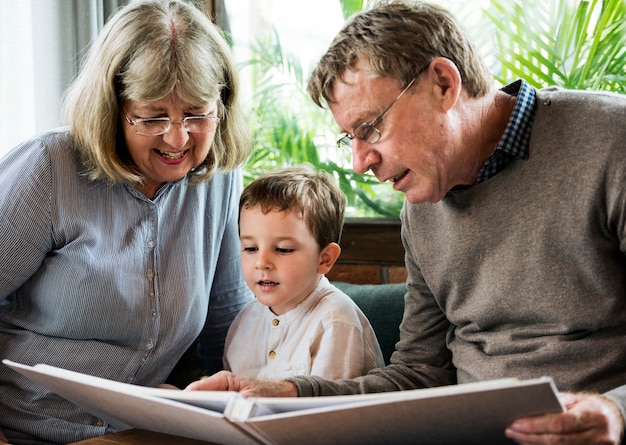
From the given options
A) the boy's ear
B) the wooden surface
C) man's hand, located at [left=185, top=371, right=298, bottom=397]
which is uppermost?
the boy's ear

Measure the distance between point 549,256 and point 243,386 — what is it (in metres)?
0.60

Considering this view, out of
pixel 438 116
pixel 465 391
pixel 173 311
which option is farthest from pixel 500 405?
pixel 173 311

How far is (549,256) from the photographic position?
148 cm

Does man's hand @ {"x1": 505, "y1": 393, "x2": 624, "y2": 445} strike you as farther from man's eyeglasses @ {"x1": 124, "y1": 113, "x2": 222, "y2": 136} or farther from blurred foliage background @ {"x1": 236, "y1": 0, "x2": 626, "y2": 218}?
blurred foliage background @ {"x1": 236, "y1": 0, "x2": 626, "y2": 218}

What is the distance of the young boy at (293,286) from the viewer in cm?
184

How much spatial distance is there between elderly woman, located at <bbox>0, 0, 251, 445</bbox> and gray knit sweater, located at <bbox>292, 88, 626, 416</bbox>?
51 cm

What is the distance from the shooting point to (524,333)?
1.54 m

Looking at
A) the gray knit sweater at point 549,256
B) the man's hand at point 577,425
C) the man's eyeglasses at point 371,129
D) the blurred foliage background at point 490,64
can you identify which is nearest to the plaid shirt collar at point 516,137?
the gray knit sweater at point 549,256

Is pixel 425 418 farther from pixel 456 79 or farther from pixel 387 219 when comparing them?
pixel 387 219

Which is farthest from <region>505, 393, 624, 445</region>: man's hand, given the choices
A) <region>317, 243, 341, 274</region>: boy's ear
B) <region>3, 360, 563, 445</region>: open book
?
<region>317, 243, 341, 274</region>: boy's ear

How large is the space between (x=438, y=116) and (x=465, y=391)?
0.68 metres

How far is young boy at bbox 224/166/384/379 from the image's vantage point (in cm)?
184

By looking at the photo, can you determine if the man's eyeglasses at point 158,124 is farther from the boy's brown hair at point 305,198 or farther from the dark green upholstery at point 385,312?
the dark green upholstery at point 385,312

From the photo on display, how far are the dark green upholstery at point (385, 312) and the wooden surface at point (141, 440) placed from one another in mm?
771
